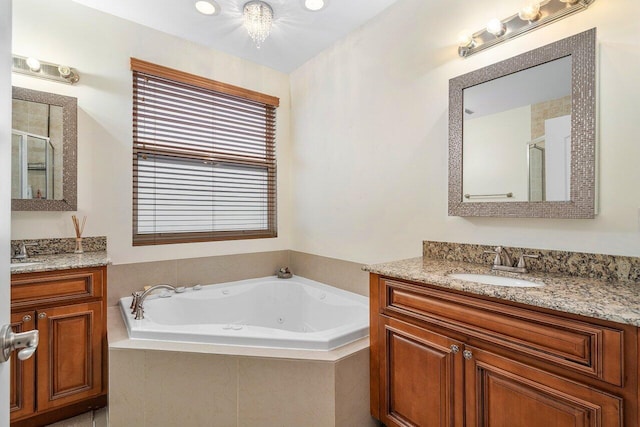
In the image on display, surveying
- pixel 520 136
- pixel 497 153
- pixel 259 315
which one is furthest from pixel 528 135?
pixel 259 315

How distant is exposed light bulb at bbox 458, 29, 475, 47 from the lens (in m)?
1.79

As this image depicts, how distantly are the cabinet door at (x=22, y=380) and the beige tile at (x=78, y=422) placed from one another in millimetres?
198

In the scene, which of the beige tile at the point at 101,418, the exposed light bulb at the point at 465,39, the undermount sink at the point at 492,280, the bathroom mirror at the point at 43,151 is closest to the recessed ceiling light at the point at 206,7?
the bathroom mirror at the point at 43,151

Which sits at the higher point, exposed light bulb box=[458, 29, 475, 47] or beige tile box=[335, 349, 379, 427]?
exposed light bulb box=[458, 29, 475, 47]

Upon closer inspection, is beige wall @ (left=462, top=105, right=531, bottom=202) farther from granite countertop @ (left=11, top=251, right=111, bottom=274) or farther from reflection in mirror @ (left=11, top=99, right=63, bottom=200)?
reflection in mirror @ (left=11, top=99, right=63, bottom=200)

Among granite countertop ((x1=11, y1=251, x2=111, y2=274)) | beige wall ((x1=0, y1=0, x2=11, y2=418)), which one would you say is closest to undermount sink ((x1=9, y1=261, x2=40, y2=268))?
granite countertop ((x1=11, y1=251, x2=111, y2=274))

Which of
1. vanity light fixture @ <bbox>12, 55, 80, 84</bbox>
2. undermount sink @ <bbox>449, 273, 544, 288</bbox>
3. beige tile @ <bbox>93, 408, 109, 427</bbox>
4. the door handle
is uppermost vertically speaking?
vanity light fixture @ <bbox>12, 55, 80, 84</bbox>

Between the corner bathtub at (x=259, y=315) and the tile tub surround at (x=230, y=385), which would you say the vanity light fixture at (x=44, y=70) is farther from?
the tile tub surround at (x=230, y=385)

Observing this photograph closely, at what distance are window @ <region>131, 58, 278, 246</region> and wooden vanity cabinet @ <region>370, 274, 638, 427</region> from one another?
174 centimetres

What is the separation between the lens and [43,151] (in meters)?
2.12

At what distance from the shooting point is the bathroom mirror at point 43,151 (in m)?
2.03

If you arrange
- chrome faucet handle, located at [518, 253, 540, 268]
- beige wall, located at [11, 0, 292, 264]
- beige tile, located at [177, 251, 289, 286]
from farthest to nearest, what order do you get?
beige tile, located at [177, 251, 289, 286] < beige wall, located at [11, 0, 292, 264] < chrome faucet handle, located at [518, 253, 540, 268]

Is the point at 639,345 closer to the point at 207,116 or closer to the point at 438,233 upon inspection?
the point at 438,233

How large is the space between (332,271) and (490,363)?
1.60 meters
